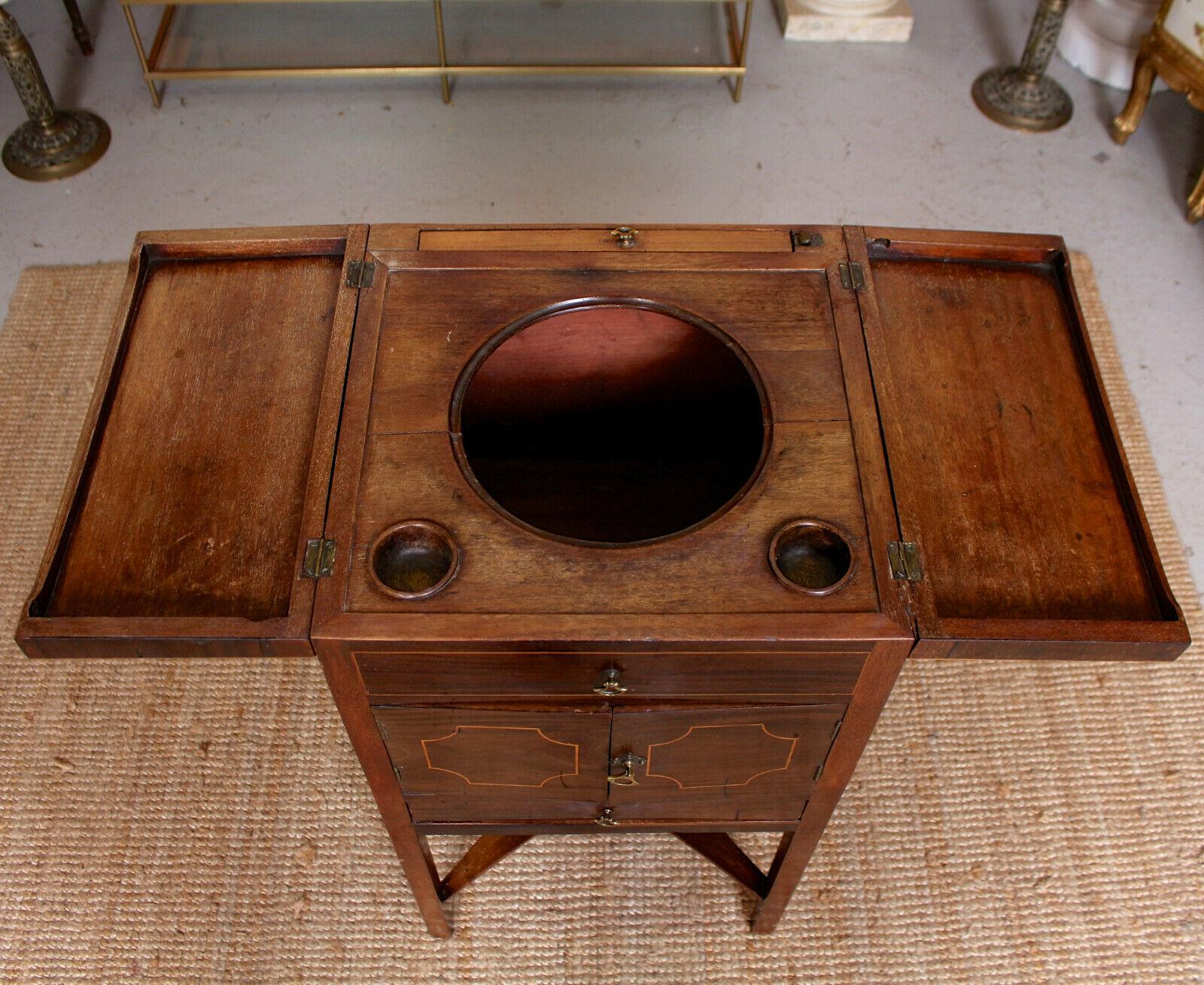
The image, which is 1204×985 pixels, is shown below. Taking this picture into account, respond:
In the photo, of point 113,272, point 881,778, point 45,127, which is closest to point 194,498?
point 881,778

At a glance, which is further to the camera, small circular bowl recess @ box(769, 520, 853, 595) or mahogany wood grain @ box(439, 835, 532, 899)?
mahogany wood grain @ box(439, 835, 532, 899)

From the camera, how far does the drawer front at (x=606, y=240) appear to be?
1.58 metres

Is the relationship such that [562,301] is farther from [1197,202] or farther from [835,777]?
[1197,202]

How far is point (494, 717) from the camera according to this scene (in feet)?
4.57

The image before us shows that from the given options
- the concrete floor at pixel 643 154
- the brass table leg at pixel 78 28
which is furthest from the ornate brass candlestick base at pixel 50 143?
the brass table leg at pixel 78 28

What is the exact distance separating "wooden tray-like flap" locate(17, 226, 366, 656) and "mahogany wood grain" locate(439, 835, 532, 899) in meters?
0.77

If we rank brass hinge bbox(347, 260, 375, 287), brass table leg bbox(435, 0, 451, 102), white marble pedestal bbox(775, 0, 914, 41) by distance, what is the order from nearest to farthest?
brass hinge bbox(347, 260, 375, 287) → brass table leg bbox(435, 0, 451, 102) → white marble pedestal bbox(775, 0, 914, 41)

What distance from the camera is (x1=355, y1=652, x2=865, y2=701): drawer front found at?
4.18 ft

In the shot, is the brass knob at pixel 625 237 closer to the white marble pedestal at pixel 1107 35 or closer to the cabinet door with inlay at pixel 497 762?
the cabinet door with inlay at pixel 497 762

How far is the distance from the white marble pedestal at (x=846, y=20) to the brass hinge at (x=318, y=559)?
8.52 feet

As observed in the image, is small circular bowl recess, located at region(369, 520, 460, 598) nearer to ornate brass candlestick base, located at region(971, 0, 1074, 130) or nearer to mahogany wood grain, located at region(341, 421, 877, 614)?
mahogany wood grain, located at region(341, 421, 877, 614)

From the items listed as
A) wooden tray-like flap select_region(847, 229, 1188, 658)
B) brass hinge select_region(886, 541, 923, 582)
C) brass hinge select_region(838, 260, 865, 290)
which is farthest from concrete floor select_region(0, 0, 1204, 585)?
brass hinge select_region(886, 541, 923, 582)

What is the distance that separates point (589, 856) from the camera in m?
2.01

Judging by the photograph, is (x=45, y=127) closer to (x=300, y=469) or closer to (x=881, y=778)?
(x=300, y=469)
